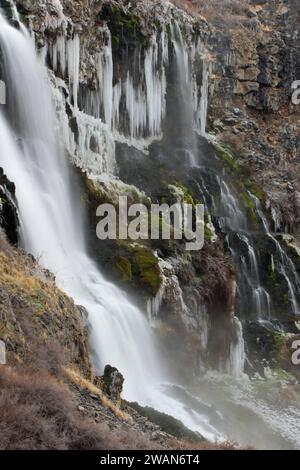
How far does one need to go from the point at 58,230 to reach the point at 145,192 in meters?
7.37

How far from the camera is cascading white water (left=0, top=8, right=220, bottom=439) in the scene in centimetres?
1538

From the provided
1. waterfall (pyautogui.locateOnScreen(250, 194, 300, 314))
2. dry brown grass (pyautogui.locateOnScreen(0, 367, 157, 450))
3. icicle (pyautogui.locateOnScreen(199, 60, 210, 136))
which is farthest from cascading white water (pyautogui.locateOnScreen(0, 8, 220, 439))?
icicle (pyautogui.locateOnScreen(199, 60, 210, 136))

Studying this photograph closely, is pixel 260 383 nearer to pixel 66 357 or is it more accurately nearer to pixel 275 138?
pixel 66 357

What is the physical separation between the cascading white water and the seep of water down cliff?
5 cm

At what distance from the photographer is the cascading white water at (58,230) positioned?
15.4m

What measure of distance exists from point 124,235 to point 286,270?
1168 centimetres

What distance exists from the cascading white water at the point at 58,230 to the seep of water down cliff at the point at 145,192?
0.05m

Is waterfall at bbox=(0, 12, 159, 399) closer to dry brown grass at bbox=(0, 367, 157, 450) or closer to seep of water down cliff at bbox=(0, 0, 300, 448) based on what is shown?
seep of water down cliff at bbox=(0, 0, 300, 448)

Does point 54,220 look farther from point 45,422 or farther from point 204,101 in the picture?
point 204,101

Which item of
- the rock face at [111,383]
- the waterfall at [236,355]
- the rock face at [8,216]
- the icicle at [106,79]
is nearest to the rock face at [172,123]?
the icicle at [106,79]

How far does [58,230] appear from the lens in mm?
18688

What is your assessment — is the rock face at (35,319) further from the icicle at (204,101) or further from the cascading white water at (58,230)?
the icicle at (204,101)

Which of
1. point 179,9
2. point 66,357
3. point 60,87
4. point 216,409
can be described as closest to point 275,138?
point 179,9

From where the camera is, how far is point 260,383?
71.6 feet
